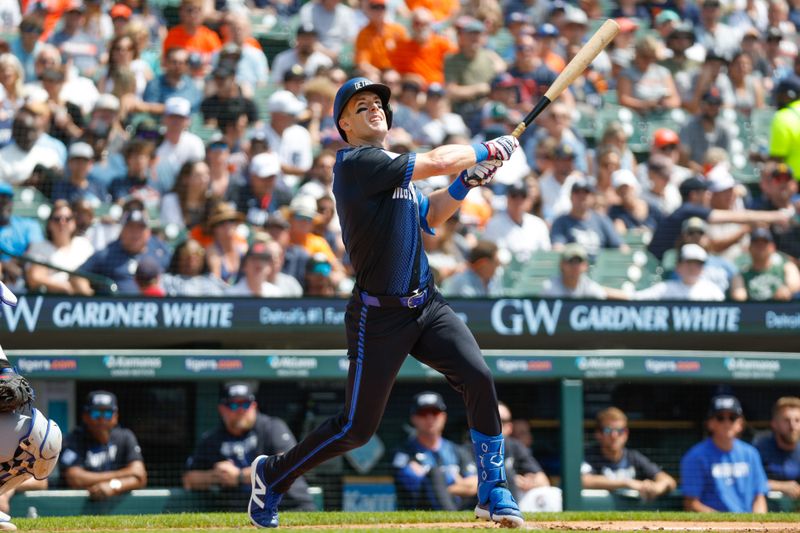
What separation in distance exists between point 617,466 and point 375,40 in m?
5.13

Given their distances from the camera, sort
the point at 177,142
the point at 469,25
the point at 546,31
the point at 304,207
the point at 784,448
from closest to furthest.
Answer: the point at 784,448, the point at 304,207, the point at 177,142, the point at 469,25, the point at 546,31

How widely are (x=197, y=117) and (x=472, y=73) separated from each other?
2812mm

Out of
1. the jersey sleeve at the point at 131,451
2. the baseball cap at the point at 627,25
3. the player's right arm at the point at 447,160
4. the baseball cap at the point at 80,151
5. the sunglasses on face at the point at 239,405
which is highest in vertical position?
the baseball cap at the point at 627,25

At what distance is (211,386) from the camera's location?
8.23 metres

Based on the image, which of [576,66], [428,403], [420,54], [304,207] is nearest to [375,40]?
[420,54]

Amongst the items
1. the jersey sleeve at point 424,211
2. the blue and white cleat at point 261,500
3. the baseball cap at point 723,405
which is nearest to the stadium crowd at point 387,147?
the baseball cap at point 723,405

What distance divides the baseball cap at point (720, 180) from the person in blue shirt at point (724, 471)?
8.49ft

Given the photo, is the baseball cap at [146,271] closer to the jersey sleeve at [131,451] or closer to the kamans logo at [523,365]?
the jersey sleeve at [131,451]

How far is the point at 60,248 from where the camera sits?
8734 millimetres

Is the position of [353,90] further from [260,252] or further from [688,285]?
[688,285]

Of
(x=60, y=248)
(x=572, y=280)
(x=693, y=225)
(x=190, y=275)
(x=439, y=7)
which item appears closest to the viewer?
(x=190, y=275)

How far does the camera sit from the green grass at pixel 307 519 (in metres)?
5.91

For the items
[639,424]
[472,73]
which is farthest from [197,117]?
[639,424]

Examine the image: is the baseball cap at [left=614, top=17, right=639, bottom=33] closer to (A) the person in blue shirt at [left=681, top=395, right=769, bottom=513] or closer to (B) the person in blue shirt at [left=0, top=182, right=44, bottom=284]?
(A) the person in blue shirt at [left=681, top=395, right=769, bottom=513]
